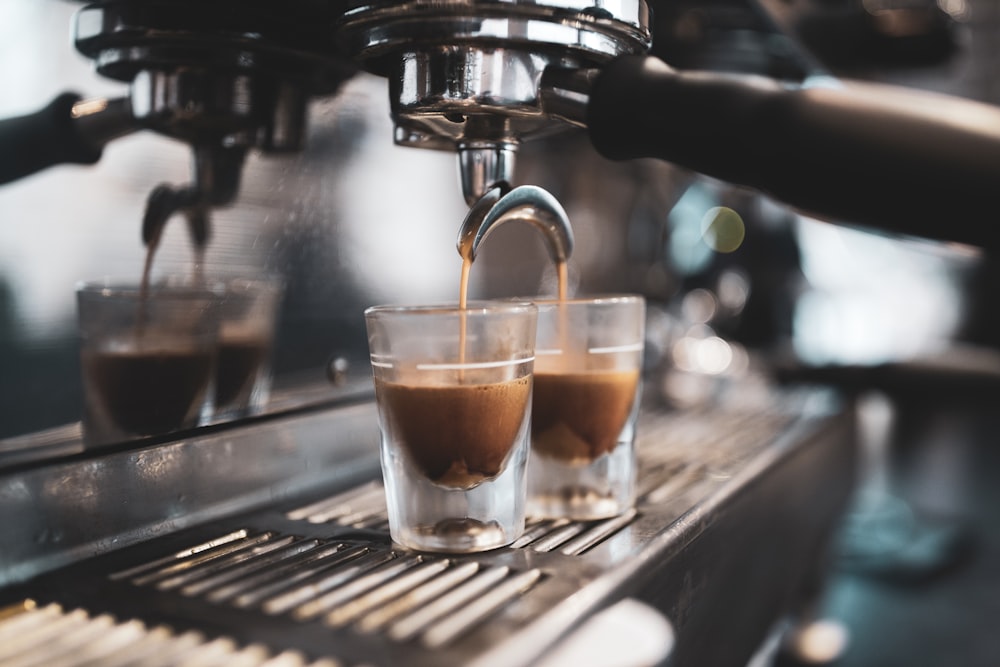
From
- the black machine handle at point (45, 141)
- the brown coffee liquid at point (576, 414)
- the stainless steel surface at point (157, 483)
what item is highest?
the black machine handle at point (45, 141)

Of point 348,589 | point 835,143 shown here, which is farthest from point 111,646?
point 835,143

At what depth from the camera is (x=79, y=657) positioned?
0.34m

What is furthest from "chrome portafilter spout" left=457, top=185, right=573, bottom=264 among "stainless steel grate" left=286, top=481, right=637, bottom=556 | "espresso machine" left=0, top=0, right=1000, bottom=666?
"stainless steel grate" left=286, top=481, right=637, bottom=556

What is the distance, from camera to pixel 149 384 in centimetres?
50

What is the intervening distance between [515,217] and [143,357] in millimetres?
217

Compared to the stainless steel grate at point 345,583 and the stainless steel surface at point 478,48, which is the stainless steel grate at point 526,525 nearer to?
the stainless steel grate at point 345,583

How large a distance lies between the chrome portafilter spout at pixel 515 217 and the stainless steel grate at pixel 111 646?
20 centimetres

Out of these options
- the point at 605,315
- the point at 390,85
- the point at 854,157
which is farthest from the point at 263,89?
the point at 854,157

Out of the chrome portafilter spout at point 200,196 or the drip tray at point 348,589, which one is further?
the chrome portafilter spout at point 200,196

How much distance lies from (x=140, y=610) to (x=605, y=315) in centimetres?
30

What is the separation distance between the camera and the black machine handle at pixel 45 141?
1.46ft

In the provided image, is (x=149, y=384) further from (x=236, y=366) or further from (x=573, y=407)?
(x=573, y=407)

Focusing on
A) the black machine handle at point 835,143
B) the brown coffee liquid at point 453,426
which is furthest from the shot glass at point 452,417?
the black machine handle at point 835,143

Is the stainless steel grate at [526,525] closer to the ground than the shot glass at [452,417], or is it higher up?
closer to the ground
